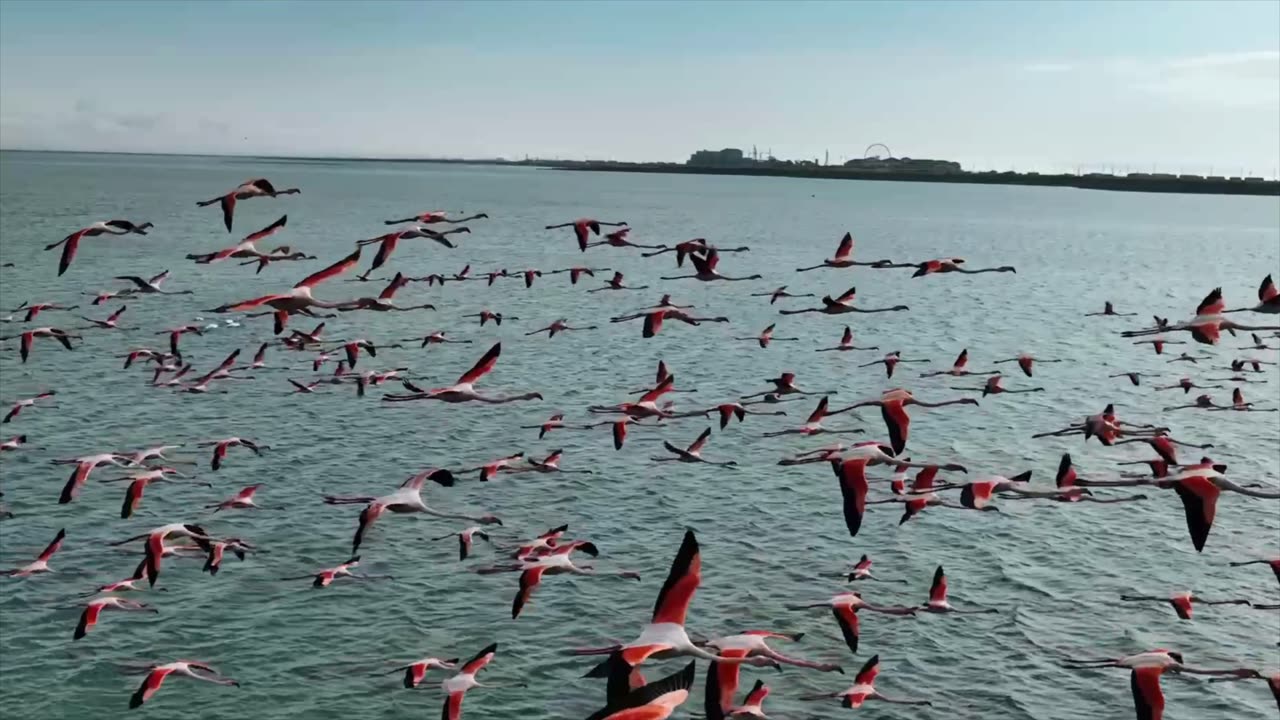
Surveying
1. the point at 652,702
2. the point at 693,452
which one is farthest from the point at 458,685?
the point at 652,702

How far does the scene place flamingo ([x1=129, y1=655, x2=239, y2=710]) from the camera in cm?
1908

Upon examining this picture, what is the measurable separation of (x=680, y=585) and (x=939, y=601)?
608 inches

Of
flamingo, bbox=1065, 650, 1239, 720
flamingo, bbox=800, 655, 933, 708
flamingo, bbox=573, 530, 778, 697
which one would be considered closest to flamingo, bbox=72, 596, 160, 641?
flamingo, bbox=800, 655, 933, 708

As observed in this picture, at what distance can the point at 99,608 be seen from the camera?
21016mm

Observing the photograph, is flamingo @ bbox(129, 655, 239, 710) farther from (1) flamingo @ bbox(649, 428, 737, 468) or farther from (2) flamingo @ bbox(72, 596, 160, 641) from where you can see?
(1) flamingo @ bbox(649, 428, 737, 468)

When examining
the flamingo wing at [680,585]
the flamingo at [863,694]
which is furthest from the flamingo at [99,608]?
the flamingo wing at [680,585]

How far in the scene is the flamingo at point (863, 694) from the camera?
19875 mm

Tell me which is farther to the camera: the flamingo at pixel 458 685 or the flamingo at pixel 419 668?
the flamingo at pixel 419 668

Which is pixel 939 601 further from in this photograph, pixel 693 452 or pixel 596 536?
pixel 596 536

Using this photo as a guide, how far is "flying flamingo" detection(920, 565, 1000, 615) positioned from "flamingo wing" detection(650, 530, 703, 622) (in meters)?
13.9

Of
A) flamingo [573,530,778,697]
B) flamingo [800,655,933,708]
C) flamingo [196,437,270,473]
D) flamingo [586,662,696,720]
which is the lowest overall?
flamingo [800,655,933,708]

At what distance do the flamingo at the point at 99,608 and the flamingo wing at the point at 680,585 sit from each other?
13.2m

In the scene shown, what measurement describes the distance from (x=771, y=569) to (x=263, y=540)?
1137cm

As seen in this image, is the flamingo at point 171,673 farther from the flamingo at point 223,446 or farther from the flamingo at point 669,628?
the flamingo at point 669,628
